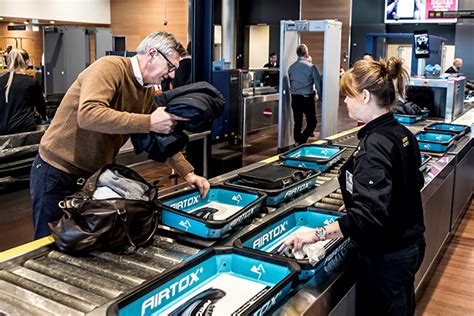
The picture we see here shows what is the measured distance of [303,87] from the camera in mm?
8008

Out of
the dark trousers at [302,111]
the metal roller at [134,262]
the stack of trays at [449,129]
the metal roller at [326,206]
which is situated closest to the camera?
the metal roller at [134,262]

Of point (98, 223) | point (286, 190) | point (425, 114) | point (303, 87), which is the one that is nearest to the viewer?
point (98, 223)

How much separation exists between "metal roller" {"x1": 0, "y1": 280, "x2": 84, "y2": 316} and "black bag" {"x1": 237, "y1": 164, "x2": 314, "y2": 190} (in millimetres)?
1273

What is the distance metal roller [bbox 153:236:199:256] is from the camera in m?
1.95

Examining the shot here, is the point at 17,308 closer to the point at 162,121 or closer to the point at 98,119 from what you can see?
the point at 98,119

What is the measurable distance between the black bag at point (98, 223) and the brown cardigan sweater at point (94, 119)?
0.85 ft

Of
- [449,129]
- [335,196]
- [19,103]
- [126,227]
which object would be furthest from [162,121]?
[19,103]

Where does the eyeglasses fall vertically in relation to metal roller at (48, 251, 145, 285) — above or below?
above

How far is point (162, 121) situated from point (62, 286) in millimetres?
681

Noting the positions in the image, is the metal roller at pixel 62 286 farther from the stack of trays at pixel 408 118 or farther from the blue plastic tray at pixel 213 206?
the stack of trays at pixel 408 118

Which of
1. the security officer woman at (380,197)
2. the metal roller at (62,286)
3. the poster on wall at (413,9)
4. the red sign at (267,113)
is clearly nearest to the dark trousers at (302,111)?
the red sign at (267,113)

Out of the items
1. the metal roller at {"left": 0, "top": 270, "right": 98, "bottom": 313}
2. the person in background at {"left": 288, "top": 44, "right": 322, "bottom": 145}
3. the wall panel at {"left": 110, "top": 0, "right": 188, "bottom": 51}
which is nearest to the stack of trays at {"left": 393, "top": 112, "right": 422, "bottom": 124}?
the person in background at {"left": 288, "top": 44, "right": 322, "bottom": 145}

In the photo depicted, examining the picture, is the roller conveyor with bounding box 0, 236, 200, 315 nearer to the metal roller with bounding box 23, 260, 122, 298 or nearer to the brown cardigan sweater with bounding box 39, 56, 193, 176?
the metal roller with bounding box 23, 260, 122, 298

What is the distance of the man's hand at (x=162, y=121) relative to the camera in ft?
6.38
